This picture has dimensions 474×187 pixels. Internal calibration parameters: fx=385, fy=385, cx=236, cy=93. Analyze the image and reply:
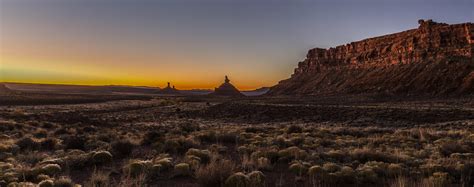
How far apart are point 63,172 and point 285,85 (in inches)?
5832

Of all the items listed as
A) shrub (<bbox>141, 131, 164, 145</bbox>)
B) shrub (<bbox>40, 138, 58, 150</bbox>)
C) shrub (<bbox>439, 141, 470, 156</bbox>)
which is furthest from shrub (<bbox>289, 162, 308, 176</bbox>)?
shrub (<bbox>40, 138, 58, 150</bbox>)

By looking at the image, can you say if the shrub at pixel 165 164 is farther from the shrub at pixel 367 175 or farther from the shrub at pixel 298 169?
the shrub at pixel 367 175

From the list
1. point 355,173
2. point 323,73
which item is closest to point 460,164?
point 355,173

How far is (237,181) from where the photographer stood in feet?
27.0

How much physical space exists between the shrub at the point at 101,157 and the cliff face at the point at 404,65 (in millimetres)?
74383

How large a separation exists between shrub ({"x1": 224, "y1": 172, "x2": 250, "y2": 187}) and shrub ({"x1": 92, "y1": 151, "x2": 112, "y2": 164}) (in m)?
5.21

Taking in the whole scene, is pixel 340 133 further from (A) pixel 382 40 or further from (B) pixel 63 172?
(A) pixel 382 40

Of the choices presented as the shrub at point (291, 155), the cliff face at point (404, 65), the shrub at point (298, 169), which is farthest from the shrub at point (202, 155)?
the cliff face at point (404, 65)

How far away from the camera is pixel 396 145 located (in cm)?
1519

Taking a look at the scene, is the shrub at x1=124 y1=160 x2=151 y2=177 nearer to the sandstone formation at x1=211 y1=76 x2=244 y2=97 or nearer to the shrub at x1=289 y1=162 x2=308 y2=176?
the shrub at x1=289 y1=162 x2=308 y2=176

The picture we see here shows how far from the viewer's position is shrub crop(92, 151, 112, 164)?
11680mm

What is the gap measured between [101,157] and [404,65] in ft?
336

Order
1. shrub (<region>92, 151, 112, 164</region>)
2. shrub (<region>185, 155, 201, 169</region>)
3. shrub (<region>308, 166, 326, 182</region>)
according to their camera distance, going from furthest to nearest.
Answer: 1. shrub (<region>92, 151, 112, 164</region>)
2. shrub (<region>185, 155, 201, 169</region>)
3. shrub (<region>308, 166, 326, 182</region>)

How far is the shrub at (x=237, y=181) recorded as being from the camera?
26.7 feet
